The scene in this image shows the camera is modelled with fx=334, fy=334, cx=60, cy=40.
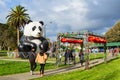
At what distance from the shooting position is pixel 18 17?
84.4 metres

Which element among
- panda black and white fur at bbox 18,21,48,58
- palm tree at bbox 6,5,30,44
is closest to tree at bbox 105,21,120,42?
palm tree at bbox 6,5,30,44

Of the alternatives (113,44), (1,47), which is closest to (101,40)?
(113,44)

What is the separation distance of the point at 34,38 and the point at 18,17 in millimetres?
46260

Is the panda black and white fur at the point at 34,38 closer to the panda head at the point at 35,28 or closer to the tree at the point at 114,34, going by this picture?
the panda head at the point at 35,28

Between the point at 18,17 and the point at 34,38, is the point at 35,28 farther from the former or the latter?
the point at 18,17

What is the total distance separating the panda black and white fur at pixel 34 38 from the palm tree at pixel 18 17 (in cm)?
4189

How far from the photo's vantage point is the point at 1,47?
139m

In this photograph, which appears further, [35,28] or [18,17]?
[18,17]

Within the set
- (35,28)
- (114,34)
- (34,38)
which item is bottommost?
(34,38)

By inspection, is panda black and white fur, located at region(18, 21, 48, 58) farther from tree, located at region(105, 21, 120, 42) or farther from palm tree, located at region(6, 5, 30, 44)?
tree, located at region(105, 21, 120, 42)

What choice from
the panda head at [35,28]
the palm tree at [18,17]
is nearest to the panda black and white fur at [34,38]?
the panda head at [35,28]

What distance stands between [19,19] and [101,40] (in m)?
50.1

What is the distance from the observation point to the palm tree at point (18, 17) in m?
83.7

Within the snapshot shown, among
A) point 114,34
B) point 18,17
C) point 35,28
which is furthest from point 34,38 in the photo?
point 114,34
